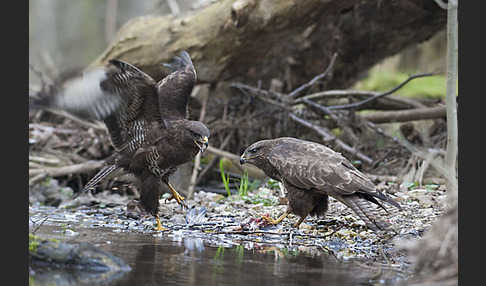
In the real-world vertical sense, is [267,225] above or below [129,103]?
below

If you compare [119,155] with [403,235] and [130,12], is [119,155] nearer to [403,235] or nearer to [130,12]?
[403,235]

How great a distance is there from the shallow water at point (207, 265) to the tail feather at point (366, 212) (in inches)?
21.7

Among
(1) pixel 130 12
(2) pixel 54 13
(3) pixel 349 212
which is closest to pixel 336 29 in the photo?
(3) pixel 349 212

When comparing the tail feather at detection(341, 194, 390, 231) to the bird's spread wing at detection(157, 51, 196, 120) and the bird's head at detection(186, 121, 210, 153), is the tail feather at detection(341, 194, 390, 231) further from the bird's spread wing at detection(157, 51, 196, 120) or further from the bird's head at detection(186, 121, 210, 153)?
the bird's spread wing at detection(157, 51, 196, 120)

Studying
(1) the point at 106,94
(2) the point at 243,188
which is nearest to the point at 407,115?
(2) the point at 243,188

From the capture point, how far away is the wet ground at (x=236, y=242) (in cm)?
360

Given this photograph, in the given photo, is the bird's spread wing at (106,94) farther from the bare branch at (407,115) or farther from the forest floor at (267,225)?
the bare branch at (407,115)

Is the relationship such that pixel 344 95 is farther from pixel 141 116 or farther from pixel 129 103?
pixel 129 103

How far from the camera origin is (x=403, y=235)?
5.00m

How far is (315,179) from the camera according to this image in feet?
17.1

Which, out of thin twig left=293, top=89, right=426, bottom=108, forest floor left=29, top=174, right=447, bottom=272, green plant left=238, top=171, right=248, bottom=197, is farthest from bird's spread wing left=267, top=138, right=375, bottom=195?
thin twig left=293, top=89, right=426, bottom=108

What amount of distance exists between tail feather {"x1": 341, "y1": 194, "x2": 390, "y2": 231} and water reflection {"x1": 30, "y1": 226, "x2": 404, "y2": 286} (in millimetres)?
566

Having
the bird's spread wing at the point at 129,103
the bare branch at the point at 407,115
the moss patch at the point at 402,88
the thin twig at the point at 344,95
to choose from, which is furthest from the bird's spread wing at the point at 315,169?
the moss patch at the point at 402,88

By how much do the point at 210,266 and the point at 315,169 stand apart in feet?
5.61
